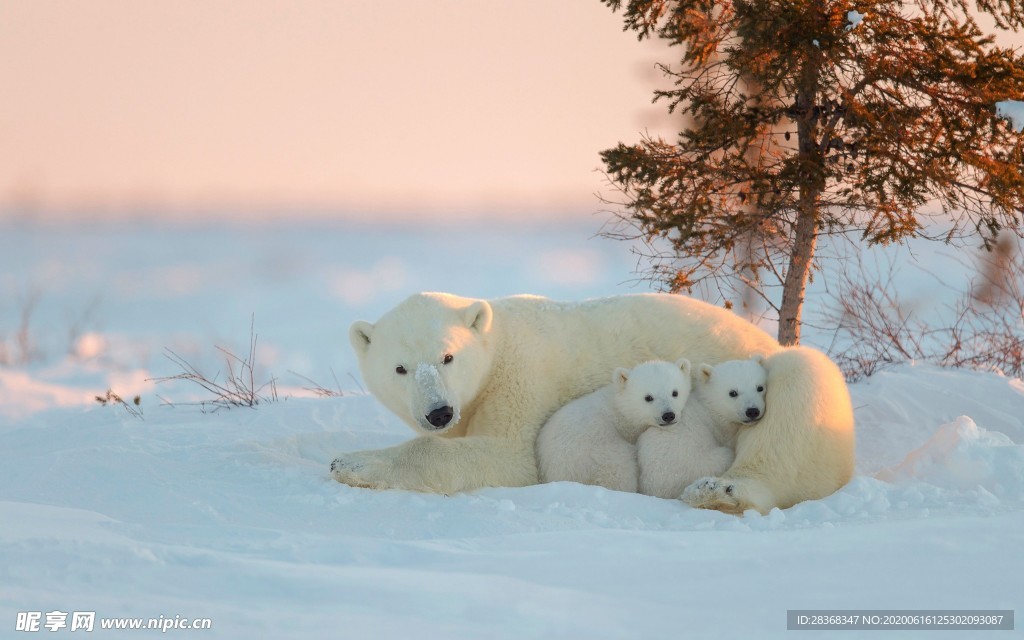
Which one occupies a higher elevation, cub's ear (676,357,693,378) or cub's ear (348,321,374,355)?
cub's ear (348,321,374,355)

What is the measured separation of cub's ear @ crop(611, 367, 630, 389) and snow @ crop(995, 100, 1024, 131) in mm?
2924

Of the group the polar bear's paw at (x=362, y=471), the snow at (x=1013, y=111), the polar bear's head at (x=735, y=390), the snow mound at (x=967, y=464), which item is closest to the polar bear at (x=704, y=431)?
the polar bear's head at (x=735, y=390)

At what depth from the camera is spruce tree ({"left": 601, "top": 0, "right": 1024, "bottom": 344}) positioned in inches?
227

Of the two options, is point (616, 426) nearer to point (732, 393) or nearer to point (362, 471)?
point (732, 393)

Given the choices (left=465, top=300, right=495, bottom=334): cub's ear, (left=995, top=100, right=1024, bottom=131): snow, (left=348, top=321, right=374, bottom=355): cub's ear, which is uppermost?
(left=995, top=100, right=1024, bottom=131): snow

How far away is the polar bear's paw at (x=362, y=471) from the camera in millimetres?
4582

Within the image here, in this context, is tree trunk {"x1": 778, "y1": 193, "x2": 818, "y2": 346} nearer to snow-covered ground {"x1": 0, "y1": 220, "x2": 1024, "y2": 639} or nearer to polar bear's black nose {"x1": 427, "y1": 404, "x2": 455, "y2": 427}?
snow-covered ground {"x1": 0, "y1": 220, "x2": 1024, "y2": 639}

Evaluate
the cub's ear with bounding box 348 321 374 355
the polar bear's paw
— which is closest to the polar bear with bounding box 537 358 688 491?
the polar bear's paw

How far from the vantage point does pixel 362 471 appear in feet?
15.1

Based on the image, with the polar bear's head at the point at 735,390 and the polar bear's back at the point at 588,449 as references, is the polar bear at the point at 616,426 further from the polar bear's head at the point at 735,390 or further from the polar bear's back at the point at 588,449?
the polar bear's head at the point at 735,390

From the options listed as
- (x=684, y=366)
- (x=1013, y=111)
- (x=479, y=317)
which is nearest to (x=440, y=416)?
(x=479, y=317)

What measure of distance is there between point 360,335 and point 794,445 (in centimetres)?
220

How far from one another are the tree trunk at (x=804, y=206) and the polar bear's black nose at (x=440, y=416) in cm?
274

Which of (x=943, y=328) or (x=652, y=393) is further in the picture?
(x=943, y=328)
